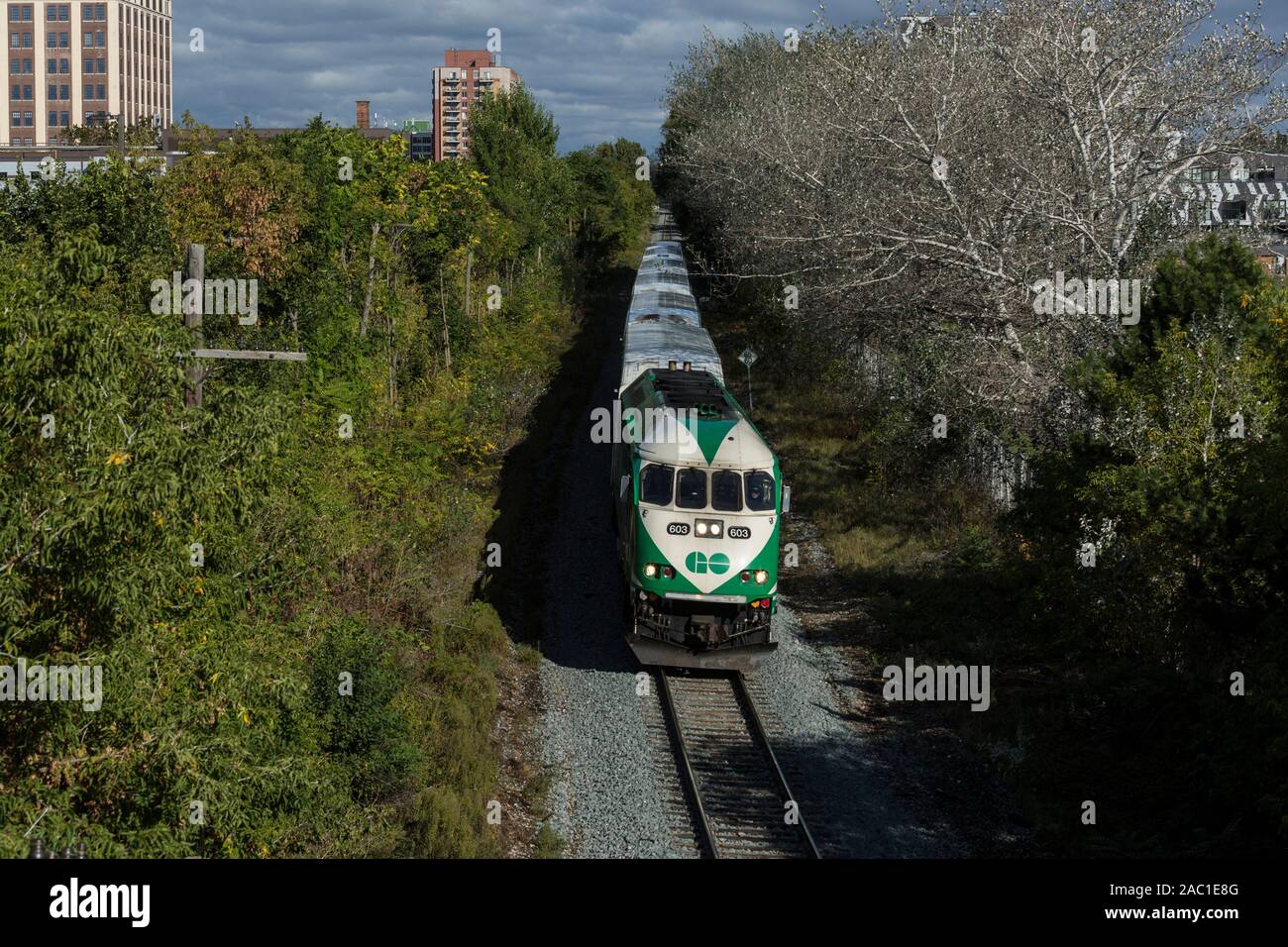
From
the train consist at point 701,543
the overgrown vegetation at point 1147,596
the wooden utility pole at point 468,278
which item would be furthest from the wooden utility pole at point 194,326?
the wooden utility pole at point 468,278

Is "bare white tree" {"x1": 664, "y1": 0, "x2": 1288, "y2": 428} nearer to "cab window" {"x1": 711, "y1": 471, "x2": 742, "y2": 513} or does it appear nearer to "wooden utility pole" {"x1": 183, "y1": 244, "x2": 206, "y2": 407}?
"cab window" {"x1": 711, "y1": 471, "x2": 742, "y2": 513}

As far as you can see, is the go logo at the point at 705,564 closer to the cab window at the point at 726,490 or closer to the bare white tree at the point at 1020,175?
the cab window at the point at 726,490

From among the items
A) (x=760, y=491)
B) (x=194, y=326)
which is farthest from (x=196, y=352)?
(x=760, y=491)

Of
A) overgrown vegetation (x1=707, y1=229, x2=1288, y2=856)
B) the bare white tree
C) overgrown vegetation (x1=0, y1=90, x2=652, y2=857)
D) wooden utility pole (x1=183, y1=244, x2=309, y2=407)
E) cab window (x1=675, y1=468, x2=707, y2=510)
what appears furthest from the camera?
the bare white tree

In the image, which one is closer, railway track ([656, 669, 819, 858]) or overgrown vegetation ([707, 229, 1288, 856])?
overgrown vegetation ([707, 229, 1288, 856])

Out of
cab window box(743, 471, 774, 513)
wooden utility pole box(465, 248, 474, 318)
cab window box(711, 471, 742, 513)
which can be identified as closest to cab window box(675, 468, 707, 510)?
cab window box(711, 471, 742, 513)

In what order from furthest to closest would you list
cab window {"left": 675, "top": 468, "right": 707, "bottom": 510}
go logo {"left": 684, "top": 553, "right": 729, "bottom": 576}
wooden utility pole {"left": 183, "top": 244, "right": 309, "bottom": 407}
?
1. cab window {"left": 675, "top": 468, "right": 707, "bottom": 510}
2. go logo {"left": 684, "top": 553, "right": 729, "bottom": 576}
3. wooden utility pole {"left": 183, "top": 244, "right": 309, "bottom": 407}

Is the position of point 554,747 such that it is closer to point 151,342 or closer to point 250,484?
point 250,484

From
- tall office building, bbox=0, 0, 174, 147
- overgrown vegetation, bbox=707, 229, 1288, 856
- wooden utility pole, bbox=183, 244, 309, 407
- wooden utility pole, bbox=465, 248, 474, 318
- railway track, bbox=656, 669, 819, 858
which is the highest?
tall office building, bbox=0, 0, 174, 147
